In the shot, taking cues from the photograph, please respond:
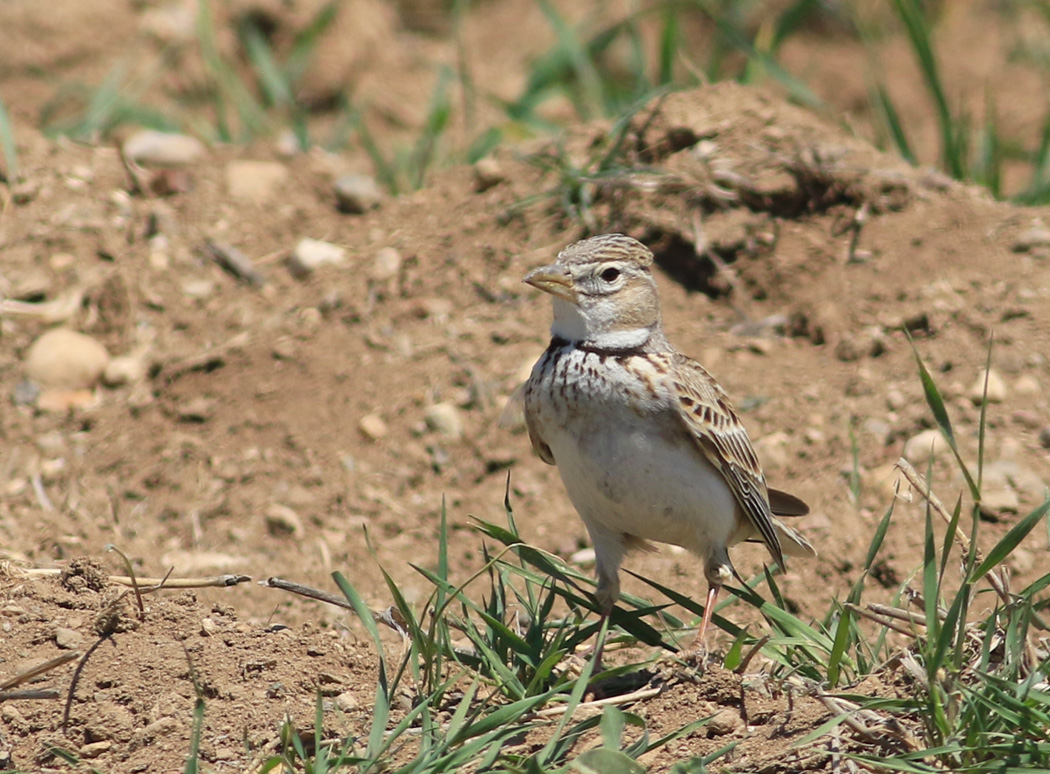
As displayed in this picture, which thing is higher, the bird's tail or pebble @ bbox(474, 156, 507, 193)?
pebble @ bbox(474, 156, 507, 193)

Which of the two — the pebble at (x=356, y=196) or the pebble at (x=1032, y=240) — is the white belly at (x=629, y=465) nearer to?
the pebble at (x=1032, y=240)

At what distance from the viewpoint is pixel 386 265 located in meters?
6.64

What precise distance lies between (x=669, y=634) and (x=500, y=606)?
0.55 meters

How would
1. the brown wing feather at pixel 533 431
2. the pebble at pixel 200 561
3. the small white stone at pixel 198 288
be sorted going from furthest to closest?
the small white stone at pixel 198 288 < the pebble at pixel 200 561 < the brown wing feather at pixel 533 431

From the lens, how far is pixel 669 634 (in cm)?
428

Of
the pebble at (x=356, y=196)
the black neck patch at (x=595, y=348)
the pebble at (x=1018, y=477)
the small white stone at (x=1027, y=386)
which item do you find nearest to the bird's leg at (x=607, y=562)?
the black neck patch at (x=595, y=348)

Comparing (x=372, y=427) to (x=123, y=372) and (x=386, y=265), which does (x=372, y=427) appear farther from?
(x=123, y=372)

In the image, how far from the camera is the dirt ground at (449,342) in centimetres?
551

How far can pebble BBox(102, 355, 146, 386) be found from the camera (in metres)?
6.22

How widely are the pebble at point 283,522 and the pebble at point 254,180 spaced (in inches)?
83.8

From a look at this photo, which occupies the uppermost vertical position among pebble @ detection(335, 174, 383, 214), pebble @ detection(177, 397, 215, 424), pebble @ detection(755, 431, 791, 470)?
pebble @ detection(335, 174, 383, 214)

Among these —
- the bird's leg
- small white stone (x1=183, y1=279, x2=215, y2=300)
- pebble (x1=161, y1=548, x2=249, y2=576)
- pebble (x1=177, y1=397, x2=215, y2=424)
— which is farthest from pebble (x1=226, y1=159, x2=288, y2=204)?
the bird's leg

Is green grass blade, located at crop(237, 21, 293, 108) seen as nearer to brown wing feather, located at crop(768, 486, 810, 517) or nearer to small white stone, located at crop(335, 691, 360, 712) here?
brown wing feather, located at crop(768, 486, 810, 517)

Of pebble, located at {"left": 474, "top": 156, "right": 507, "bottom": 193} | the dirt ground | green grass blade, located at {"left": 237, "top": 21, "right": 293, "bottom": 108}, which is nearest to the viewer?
the dirt ground
